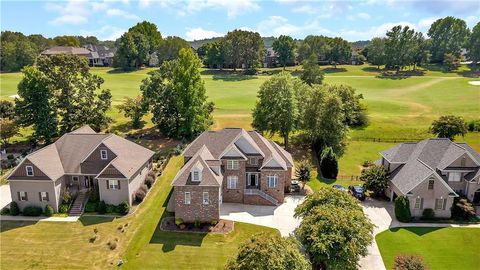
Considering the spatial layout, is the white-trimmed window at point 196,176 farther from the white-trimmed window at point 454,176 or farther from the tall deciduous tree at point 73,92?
the tall deciduous tree at point 73,92

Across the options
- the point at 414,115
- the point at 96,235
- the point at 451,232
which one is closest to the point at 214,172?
the point at 96,235

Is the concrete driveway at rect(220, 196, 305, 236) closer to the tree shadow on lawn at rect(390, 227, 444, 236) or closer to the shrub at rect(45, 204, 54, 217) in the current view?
the tree shadow on lawn at rect(390, 227, 444, 236)

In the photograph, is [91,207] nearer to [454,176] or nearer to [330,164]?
[330,164]

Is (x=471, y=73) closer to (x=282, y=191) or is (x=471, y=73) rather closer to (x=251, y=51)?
(x=251, y=51)

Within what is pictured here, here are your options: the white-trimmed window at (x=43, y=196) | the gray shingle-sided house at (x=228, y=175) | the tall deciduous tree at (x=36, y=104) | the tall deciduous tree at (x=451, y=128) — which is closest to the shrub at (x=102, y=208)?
the white-trimmed window at (x=43, y=196)

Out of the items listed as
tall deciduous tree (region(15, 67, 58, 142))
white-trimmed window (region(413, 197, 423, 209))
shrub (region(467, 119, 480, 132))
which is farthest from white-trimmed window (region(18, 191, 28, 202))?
shrub (region(467, 119, 480, 132))

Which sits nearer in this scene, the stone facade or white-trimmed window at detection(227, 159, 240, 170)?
the stone facade
